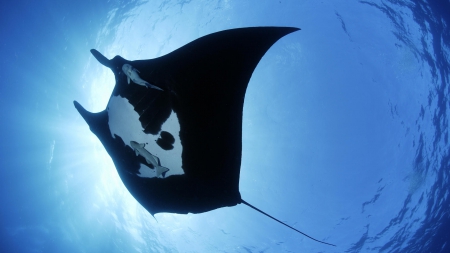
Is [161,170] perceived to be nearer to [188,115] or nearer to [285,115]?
[188,115]

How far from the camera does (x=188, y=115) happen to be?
8.70ft

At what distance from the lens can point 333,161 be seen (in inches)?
458

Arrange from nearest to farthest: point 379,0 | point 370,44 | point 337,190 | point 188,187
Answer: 1. point 188,187
2. point 379,0
3. point 370,44
4. point 337,190

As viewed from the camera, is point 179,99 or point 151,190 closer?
point 179,99

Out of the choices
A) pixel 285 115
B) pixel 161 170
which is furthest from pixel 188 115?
pixel 285 115

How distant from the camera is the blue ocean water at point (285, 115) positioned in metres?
9.70

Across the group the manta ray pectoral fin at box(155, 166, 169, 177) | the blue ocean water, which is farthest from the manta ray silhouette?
the blue ocean water

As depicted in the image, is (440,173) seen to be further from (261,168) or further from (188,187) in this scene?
(188,187)

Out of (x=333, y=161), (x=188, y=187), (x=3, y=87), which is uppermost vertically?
(x=3, y=87)

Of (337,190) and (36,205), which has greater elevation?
(36,205)

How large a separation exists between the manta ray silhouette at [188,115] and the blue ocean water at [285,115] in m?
7.60

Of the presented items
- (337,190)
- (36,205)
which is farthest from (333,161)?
(36,205)

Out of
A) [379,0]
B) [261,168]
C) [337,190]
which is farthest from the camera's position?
[337,190]

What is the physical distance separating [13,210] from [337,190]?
28.1m
